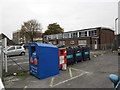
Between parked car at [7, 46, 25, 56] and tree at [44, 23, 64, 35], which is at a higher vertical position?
tree at [44, 23, 64, 35]

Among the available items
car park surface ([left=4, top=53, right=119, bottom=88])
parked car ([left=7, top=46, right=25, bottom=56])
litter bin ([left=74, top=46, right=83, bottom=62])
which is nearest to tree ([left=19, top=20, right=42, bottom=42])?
parked car ([left=7, top=46, right=25, bottom=56])

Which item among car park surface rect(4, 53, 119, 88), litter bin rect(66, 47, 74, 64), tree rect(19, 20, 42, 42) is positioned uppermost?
tree rect(19, 20, 42, 42)

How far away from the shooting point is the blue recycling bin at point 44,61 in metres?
4.51

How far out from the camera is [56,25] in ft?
157

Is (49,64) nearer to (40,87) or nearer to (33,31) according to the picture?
(40,87)

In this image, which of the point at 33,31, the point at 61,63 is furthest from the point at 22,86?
the point at 33,31

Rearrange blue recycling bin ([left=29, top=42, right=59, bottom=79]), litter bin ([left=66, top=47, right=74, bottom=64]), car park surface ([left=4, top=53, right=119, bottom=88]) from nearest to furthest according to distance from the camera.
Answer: car park surface ([left=4, top=53, right=119, bottom=88]) < blue recycling bin ([left=29, top=42, right=59, bottom=79]) < litter bin ([left=66, top=47, right=74, bottom=64])

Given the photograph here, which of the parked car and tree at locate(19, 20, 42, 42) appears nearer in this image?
the parked car

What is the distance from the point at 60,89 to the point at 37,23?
35.9 meters

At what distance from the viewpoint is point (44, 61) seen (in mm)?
4676

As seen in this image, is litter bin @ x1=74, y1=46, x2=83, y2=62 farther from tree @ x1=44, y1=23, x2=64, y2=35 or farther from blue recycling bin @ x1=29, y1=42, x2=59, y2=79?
tree @ x1=44, y1=23, x2=64, y2=35

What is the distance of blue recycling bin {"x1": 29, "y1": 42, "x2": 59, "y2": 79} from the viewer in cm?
451

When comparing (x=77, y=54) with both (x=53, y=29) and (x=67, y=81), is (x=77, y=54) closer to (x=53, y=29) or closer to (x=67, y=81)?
(x=67, y=81)

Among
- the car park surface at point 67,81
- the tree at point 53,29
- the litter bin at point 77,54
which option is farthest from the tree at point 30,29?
the car park surface at point 67,81
